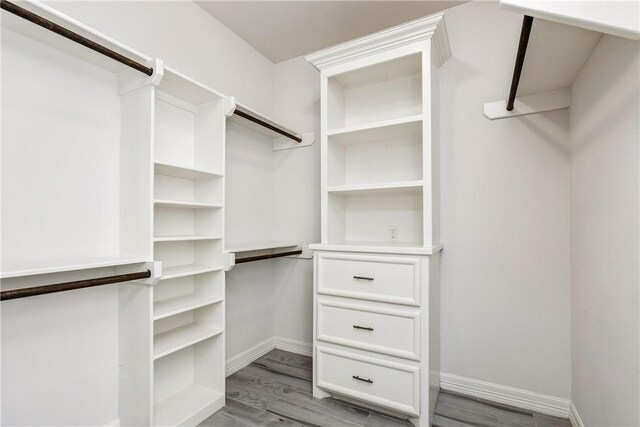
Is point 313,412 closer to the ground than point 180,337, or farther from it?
closer to the ground

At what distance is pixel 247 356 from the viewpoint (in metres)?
2.51

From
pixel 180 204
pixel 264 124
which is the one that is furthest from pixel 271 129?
pixel 180 204

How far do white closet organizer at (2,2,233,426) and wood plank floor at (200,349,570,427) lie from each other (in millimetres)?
184

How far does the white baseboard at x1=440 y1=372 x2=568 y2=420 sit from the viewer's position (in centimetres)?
184

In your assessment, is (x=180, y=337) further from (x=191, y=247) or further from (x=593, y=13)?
(x=593, y=13)

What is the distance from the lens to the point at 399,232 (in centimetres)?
224

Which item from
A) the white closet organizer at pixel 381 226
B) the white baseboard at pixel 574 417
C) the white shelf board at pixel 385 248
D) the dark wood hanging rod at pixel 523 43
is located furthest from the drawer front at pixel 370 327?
the dark wood hanging rod at pixel 523 43

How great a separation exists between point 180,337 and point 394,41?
2.21 m

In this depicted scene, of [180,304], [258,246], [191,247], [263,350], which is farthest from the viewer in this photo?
[263,350]

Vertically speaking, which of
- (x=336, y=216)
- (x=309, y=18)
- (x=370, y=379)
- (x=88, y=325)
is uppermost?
(x=309, y=18)

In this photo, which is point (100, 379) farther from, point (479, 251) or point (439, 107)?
point (439, 107)

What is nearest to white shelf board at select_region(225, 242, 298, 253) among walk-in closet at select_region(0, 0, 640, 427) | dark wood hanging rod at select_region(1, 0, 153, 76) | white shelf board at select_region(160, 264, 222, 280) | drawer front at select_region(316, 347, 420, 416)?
walk-in closet at select_region(0, 0, 640, 427)

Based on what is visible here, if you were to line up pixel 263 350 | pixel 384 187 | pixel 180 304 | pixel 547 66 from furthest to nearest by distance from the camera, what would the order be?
pixel 263 350
pixel 384 187
pixel 180 304
pixel 547 66

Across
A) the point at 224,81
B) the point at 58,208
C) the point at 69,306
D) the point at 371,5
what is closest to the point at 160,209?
the point at 58,208
